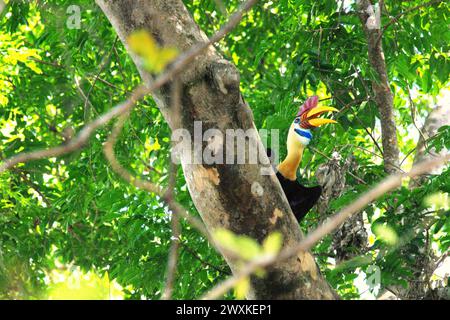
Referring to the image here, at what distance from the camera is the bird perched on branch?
421 cm

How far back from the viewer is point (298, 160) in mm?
4238

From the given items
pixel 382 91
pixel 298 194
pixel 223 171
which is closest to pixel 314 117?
pixel 298 194

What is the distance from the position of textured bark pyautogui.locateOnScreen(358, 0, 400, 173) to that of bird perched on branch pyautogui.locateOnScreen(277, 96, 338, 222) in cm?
70

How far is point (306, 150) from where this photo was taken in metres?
5.06

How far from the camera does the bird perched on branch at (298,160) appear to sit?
13.8 ft

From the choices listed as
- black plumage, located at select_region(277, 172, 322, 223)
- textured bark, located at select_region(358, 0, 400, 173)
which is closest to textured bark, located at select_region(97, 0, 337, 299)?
black plumage, located at select_region(277, 172, 322, 223)

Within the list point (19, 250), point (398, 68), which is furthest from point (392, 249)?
point (19, 250)

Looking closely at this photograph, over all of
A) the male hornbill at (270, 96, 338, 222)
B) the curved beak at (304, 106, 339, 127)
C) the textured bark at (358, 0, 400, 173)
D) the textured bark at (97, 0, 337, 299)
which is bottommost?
the textured bark at (97, 0, 337, 299)

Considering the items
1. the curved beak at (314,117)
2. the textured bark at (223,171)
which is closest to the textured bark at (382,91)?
the curved beak at (314,117)

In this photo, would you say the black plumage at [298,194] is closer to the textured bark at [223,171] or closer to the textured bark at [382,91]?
the textured bark at [382,91]

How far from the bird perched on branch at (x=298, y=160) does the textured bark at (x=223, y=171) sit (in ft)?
4.01

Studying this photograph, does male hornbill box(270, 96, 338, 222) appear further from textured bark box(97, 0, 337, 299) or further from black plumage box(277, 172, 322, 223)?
textured bark box(97, 0, 337, 299)
